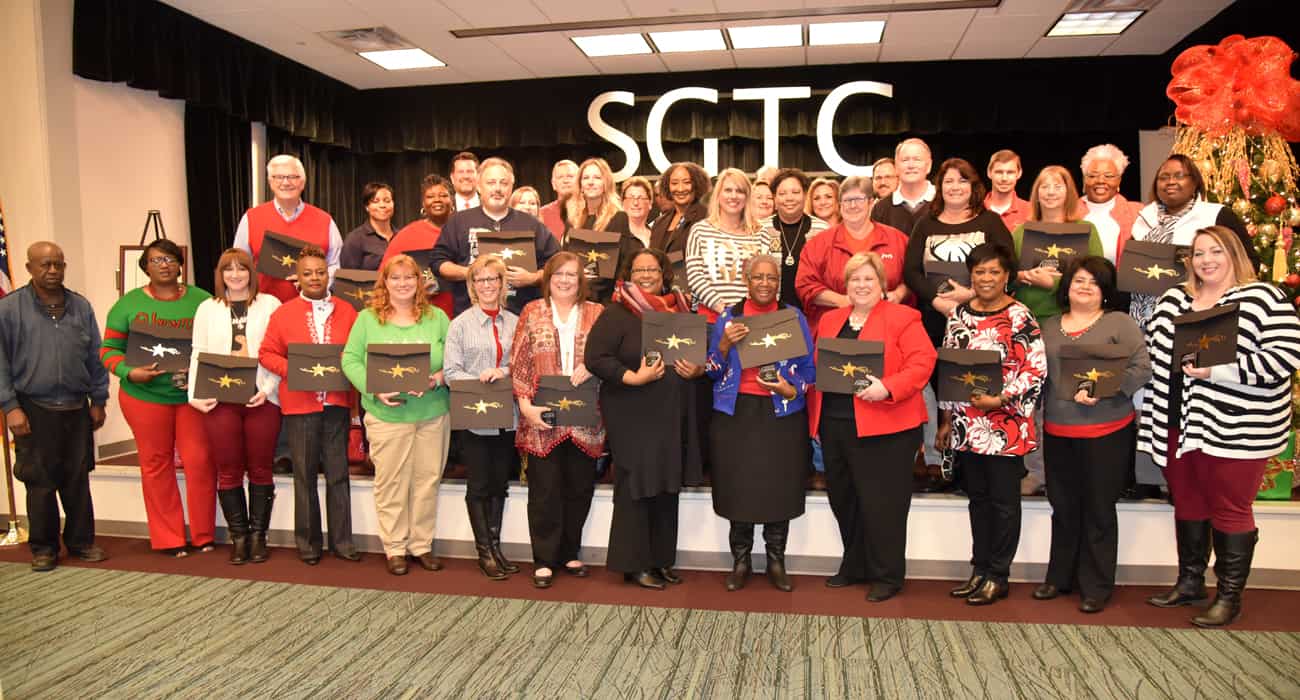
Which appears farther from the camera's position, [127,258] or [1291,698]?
[127,258]

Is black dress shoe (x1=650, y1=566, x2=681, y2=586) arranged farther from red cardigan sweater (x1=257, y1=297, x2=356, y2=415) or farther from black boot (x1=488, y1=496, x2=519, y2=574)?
red cardigan sweater (x1=257, y1=297, x2=356, y2=415)

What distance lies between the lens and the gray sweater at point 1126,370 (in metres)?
3.31

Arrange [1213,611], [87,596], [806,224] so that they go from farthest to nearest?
[806,224], [87,596], [1213,611]

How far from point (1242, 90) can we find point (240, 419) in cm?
527

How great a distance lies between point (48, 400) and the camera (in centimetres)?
423

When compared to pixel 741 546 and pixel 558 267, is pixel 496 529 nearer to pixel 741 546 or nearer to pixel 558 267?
pixel 741 546

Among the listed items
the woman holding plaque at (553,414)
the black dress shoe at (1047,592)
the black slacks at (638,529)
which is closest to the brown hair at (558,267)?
the woman holding plaque at (553,414)

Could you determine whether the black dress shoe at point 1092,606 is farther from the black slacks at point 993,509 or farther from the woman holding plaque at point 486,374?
the woman holding plaque at point 486,374

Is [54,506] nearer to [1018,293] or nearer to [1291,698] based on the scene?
[1018,293]

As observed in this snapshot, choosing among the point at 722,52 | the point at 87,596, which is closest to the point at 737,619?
the point at 87,596

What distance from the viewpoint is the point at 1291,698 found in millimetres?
2637

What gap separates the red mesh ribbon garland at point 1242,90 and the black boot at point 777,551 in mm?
3004

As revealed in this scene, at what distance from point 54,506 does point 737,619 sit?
138 inches

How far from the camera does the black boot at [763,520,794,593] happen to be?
3725 millimetres
